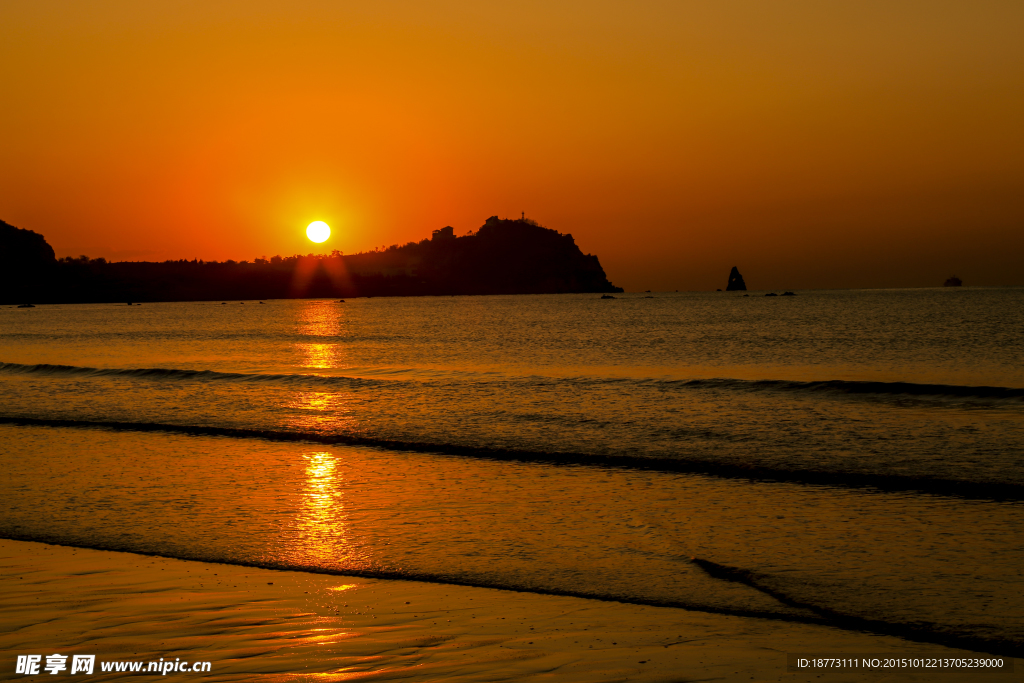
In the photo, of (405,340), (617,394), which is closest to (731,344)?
(405,340)

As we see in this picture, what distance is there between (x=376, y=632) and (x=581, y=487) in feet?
21.2

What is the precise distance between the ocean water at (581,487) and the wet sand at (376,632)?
0.49 meters

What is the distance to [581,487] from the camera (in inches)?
474

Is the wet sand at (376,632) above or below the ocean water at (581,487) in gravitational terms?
above

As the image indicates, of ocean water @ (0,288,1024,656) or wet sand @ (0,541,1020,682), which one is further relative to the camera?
ocean water @ (0,288,1024,656)

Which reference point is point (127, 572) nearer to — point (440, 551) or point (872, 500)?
point (440, 551)

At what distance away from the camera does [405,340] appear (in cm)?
6669

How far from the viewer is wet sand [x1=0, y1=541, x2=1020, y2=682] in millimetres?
5273

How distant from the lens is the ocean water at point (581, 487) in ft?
24.8

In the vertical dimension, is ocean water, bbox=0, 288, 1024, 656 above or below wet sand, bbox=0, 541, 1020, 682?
below

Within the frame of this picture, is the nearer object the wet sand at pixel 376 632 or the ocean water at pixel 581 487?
the wet sand at pixel 376 632

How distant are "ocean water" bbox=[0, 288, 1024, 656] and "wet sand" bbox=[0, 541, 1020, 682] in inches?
19.2

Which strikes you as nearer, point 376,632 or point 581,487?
point 376,632

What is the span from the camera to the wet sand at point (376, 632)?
5.27 metres
